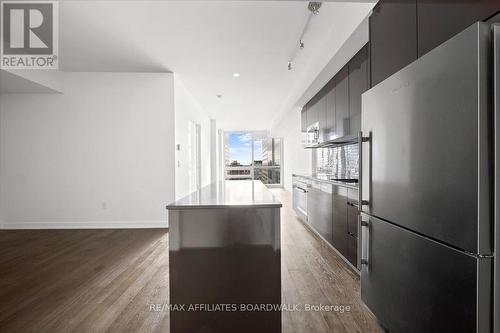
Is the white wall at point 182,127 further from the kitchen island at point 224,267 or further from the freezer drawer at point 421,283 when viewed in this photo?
the freezer drawer at point 421,283

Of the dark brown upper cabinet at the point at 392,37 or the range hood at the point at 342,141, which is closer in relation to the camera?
the dark brown upper cabinet at the point at 392,37

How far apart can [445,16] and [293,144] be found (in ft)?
24.7

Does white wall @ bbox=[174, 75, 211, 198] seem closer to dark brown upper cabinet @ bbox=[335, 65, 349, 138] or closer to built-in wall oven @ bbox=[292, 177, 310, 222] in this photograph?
built-in wall oven @ bbox=[292, 177, 310, 222]

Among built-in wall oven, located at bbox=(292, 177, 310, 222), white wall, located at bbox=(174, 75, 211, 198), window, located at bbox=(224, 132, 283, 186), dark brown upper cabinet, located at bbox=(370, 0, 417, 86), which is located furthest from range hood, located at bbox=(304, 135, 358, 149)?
window, located at bbox=(224, 132, 283, 186)

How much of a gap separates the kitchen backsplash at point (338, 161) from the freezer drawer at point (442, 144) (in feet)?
6.61

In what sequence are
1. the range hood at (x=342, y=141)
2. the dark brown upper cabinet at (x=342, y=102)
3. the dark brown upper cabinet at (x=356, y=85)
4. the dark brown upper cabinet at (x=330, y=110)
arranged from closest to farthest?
1. the dark brown upper cabinet at (x=356, y=85)
2. the dark brown upper cabinet at (x=342, y=102)
3. the range hood at (x=342, y=141)
4. the dark brown upper cabinet at (x=330, y=110)

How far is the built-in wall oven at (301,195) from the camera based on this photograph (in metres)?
4.49

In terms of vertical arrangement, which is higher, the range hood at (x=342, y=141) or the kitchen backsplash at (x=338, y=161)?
the range hood at (x=342, y=141)

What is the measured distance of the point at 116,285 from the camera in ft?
8.21

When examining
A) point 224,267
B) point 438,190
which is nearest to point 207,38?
point 224,267

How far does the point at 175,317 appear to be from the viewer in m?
1.68

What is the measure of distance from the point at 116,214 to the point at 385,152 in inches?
179

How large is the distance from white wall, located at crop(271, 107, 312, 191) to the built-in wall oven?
1294mm

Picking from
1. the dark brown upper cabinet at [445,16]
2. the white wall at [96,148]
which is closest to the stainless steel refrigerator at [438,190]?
the dark brown upper cabinet at [445,16]
